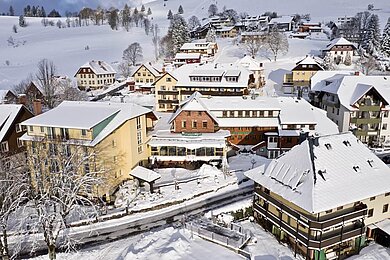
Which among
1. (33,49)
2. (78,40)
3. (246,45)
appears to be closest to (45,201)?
(246,45)

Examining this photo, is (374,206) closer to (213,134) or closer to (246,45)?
(213,134)

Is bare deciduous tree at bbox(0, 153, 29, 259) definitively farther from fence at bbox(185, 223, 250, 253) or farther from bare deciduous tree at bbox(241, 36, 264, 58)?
bare deciduous tree at bbox(241, 36, 264, 58)

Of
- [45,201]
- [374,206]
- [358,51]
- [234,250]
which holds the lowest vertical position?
[234,250]

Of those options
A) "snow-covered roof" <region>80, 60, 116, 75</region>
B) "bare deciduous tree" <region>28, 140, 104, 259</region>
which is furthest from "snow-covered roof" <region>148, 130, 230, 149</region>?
"snow-covered roof" <region>80, 60, 116, 75</region>

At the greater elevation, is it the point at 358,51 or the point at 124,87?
the point at 358,51

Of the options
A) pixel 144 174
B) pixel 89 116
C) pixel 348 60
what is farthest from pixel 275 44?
pixel 89 116

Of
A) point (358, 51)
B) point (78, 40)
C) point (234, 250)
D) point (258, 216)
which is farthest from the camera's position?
point (78, 40)
